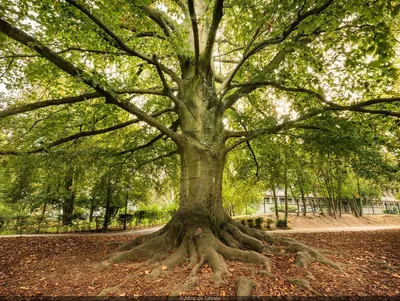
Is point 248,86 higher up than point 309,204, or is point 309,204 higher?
point 248,86

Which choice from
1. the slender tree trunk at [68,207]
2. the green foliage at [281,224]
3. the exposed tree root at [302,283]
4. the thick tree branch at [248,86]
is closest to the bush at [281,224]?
the green foliage at [281,224]

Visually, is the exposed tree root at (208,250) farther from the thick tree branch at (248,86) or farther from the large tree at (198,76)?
the thick tree branch at (248,86)

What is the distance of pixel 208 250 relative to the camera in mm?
4824

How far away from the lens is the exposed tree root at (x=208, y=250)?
4.36 metres

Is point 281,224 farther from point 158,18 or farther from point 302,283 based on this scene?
point 158,18

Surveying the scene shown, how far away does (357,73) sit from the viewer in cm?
632

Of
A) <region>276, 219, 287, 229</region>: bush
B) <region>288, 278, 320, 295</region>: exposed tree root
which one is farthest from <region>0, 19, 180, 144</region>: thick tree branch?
<region>276, 219, 287, 229</region>: bush

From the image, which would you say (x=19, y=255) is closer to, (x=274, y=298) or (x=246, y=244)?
(x=246, y=244)

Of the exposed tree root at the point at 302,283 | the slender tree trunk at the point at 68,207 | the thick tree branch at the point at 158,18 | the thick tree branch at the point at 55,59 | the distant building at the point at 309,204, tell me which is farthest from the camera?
the distant building at the point at 309,204

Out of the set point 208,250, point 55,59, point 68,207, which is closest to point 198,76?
point 55,59

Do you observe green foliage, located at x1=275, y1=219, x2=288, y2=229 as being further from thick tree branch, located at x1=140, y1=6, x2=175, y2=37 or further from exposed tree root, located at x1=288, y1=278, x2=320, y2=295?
thick tree branch, located at x1=140, y1=6, x2=175, y2=37

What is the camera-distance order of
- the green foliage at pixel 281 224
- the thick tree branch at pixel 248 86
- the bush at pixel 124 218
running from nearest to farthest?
the thick tree branch at pixel 248 86 < the green foliage at pixel 281 224 < the bush at pixel 124 218

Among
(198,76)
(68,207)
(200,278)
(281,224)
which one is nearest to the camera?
(200,278)

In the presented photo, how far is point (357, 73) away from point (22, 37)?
8.45m
